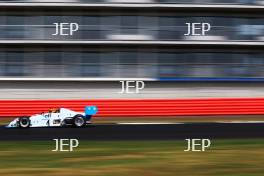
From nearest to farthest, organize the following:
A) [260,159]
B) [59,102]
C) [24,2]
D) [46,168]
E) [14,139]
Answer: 1. [46,168]
2. [260,159]
3. [14,139]
4. [59,102]
5. [24,2]

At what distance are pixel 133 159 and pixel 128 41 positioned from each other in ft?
66.3

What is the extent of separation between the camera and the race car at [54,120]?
19.4m

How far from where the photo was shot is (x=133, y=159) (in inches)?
428

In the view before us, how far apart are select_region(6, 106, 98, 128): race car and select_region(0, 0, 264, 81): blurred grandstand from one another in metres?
10.5

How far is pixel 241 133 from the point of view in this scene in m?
16.5

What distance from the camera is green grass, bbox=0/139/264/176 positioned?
9.46m

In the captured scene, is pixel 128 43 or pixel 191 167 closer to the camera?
pixel 191 167

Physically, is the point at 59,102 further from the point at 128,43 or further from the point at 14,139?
the point at 14,139

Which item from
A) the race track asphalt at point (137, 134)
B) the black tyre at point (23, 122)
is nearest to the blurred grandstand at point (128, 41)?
the black tyre at point (23, 122)

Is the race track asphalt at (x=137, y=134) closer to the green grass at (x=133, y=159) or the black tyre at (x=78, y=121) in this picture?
the green grass at (x=133, y=159)

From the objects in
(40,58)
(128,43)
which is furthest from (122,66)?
(40,58)

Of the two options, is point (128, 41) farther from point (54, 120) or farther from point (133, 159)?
Answer: point (133, 159)

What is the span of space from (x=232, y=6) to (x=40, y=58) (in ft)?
32.9

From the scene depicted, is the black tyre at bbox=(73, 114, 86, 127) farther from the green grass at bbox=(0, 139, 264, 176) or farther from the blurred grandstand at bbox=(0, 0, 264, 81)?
the blurred grandstand at bbox=(0, 0, 264, 81)
